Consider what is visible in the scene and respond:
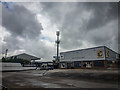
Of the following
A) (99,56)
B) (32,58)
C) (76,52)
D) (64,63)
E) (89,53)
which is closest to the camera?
(99,56)

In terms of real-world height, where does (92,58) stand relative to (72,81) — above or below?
above

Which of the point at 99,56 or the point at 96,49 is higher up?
the point at 96,49

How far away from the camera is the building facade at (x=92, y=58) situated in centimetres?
3794

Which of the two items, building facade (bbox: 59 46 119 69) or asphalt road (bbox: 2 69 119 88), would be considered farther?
building facade (bbox: 59 46 119 69)

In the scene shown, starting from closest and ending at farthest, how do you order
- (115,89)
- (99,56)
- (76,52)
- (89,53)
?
(115,89) → (99,56) → (89,53) → (76,52)

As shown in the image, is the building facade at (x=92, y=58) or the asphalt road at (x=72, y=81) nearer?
the asphalt road at (x=72, y=81)

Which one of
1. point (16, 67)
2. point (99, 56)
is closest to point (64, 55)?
point (99, 56)

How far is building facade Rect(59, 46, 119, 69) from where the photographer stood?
37938 millimetres

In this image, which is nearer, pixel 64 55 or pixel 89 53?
pixel 89 53

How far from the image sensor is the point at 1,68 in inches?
1857

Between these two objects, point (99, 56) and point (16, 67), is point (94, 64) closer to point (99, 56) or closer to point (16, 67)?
point (99, 56)

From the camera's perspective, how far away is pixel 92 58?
4050cm

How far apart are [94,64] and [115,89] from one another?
3017cm

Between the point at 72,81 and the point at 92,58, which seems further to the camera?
the point at 92,58
